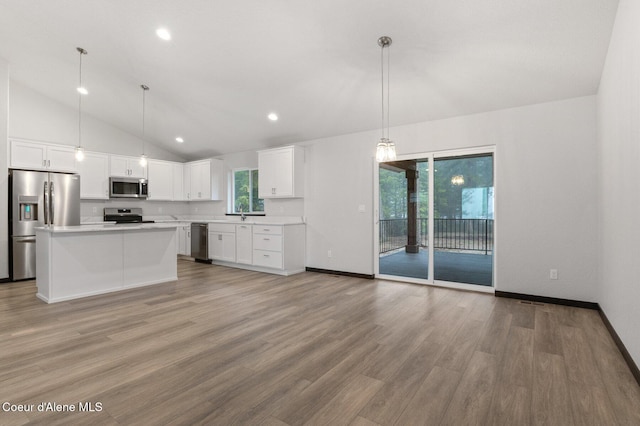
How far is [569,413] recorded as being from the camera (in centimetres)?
172

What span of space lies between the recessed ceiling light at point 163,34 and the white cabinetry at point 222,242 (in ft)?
11.2

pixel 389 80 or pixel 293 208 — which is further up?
pixel 389 80

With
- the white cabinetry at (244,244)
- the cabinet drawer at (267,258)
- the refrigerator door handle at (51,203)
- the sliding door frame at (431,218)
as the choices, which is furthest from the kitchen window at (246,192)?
the refrigerator door handle at (51,203)

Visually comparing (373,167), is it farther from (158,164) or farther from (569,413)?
(158,164)

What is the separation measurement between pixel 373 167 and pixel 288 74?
2.04 meters

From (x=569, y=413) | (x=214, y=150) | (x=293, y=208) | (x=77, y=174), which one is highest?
(x=214, y=150)

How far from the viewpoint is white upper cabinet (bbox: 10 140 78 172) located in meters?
5.19

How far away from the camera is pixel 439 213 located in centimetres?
469

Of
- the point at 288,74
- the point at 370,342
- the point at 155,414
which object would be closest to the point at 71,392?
the point at 155,414

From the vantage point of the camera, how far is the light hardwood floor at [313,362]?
5.67 feet

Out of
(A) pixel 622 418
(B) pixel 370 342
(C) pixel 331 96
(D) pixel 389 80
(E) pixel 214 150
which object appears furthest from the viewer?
(E) pixel 214 150

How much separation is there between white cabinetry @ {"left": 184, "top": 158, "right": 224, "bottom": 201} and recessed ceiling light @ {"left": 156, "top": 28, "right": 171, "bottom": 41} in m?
3.78

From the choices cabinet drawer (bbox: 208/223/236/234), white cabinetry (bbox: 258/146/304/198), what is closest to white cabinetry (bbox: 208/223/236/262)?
cabinet drawer (bbox: 208/223/236/234)

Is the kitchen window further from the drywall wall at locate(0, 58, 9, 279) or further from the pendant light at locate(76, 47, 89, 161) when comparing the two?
the drywall wall at locate(0, 58, 9, 279)
